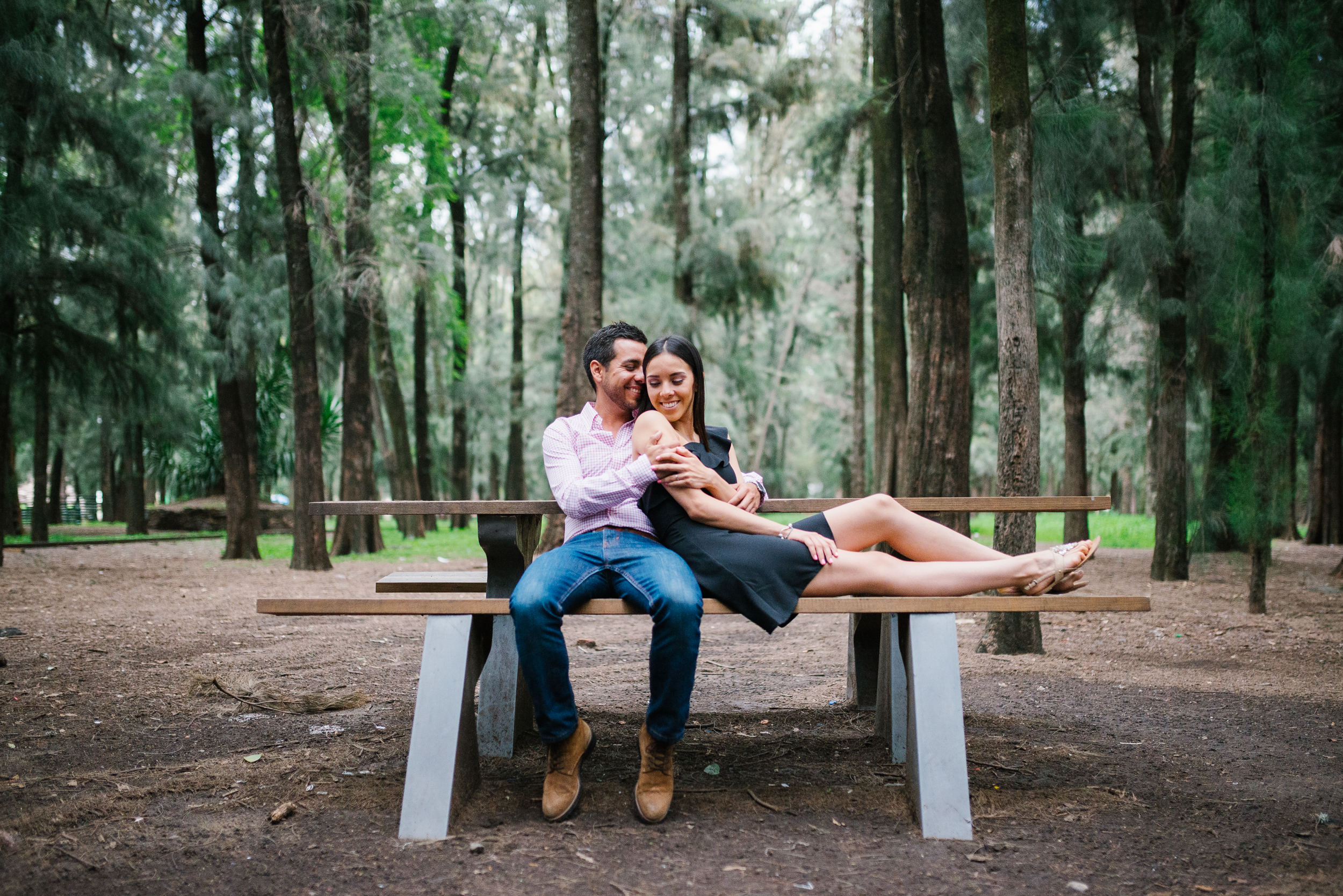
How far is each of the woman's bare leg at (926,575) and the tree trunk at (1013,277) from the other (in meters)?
2.44

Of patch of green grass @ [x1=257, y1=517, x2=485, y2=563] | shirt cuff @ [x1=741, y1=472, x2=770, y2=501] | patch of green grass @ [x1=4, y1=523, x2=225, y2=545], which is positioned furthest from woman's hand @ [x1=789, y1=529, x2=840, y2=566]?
patch of green grass @ [x1=4, y1=523, x2=225, y2=545]

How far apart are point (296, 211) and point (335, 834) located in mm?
9533

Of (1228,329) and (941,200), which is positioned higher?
(941,200)

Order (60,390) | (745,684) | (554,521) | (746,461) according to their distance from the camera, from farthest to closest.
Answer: (746,461) → (60,390) → (554,521) → (745,684)

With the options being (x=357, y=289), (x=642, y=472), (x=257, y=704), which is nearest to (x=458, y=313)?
(x=357, y=289)

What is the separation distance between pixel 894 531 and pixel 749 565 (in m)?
0.62

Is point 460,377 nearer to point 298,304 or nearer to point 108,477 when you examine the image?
point 298,304

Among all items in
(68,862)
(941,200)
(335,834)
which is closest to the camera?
(68,862)

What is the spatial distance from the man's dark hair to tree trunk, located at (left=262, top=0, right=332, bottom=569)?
783 cm

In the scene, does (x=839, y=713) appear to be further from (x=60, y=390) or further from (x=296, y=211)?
(x=60, y=390)

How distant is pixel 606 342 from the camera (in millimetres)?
3574

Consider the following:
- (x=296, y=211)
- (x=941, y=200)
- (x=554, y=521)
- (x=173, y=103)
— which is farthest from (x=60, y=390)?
(x=941, y=200)

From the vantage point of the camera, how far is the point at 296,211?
10812 millimetres

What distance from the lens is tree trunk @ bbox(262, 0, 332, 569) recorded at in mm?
10586
